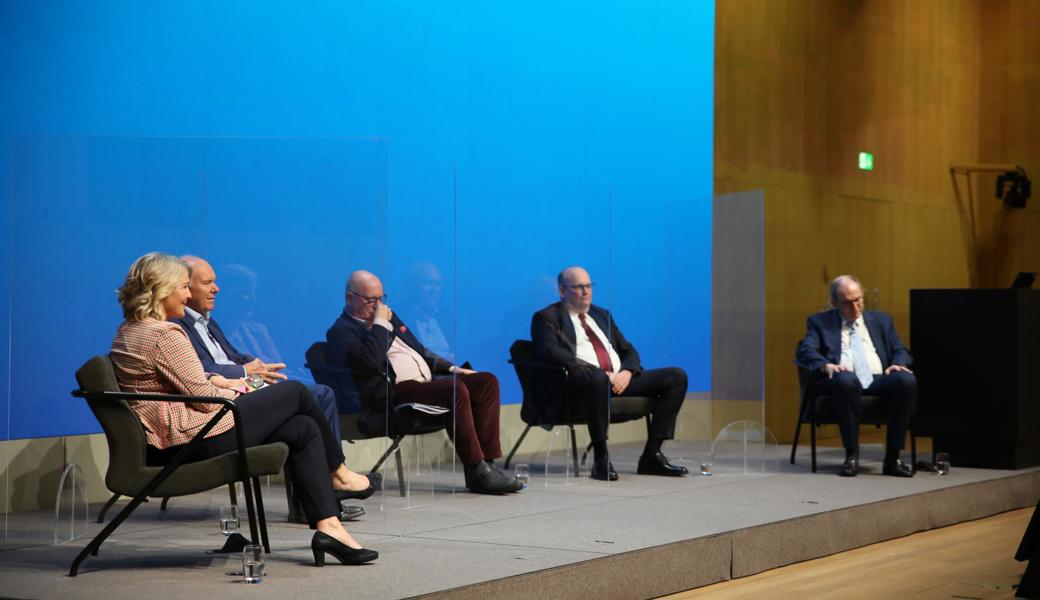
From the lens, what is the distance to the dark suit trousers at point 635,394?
242 inches

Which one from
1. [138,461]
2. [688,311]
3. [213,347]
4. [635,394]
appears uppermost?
[688,311]

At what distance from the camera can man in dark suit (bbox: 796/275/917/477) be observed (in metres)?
6.50

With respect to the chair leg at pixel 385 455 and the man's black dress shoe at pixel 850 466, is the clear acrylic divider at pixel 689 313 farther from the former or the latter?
Answer: the chair leg at pixel 385 455

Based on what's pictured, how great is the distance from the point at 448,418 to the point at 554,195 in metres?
1.47

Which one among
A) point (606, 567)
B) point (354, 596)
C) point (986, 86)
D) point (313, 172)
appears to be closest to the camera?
point (354, 596)

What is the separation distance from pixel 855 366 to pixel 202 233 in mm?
3719

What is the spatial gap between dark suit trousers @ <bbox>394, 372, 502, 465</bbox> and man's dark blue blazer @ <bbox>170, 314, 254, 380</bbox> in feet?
2.64

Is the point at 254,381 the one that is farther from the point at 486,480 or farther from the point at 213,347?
the point at 486,480

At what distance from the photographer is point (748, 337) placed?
6516 millimetres

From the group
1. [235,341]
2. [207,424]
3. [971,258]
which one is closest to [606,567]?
[207,424]

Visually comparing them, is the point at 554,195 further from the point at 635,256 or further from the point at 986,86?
the point at 986,86

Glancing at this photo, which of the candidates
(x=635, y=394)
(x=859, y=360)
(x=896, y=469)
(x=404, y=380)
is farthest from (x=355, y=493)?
(x=859, y=360)

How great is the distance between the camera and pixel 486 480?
219 inches

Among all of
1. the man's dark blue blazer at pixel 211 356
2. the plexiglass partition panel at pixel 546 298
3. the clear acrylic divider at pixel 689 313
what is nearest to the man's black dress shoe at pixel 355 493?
the man's dark blue blazer at pixel 211 356
